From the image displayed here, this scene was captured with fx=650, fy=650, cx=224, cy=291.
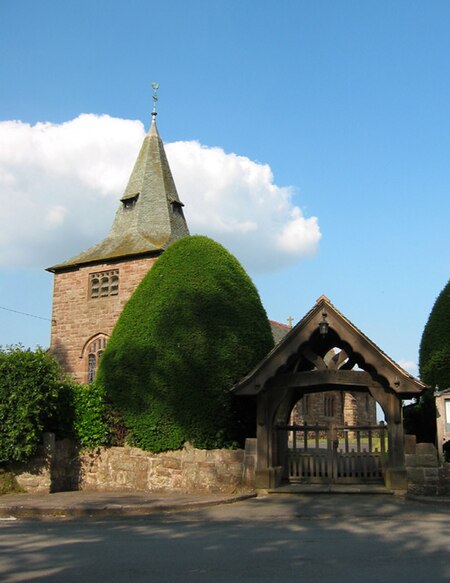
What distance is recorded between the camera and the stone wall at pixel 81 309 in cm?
3391

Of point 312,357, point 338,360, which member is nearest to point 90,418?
point 312,357

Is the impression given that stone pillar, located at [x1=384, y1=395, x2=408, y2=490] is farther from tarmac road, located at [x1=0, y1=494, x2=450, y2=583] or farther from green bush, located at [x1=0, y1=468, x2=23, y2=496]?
green bush, located at [x1=0, y1=468, x2=23, y2=496]

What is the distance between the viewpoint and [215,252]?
15797 millimetres

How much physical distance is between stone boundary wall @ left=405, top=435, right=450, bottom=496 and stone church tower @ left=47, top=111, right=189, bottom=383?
2192 cm

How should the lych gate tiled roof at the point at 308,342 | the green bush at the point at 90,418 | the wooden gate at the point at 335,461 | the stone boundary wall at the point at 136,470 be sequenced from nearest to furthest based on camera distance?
the lych gate tiled roof at the point at 308,342 → the stone boundary wall at the point at 136,470 → the wooden gate at the point at 335,461 → the green bush at the point at 90,418

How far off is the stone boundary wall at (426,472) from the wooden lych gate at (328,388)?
163 mm

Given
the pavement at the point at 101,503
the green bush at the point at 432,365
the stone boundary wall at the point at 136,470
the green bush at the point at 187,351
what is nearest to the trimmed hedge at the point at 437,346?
the green bush at the point at 432,365

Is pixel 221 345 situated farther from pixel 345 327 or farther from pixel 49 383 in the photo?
pixel 49 383

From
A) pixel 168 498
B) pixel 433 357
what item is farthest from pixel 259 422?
pixel 433 357

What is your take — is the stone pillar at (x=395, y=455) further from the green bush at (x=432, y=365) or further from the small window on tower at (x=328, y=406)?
the small window on tower at (x=328, y=406)

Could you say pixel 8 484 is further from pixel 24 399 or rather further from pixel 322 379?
pixel 322 379

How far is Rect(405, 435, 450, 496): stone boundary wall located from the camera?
1263 centimetres

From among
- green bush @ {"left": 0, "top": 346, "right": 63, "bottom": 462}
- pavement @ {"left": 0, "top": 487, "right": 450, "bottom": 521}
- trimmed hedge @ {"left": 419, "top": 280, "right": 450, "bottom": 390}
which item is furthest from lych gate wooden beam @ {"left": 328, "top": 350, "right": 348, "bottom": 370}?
green bush @ {"left": 0, "top": 346, "right": 63, "bottom": 462}

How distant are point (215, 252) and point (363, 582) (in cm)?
1069
